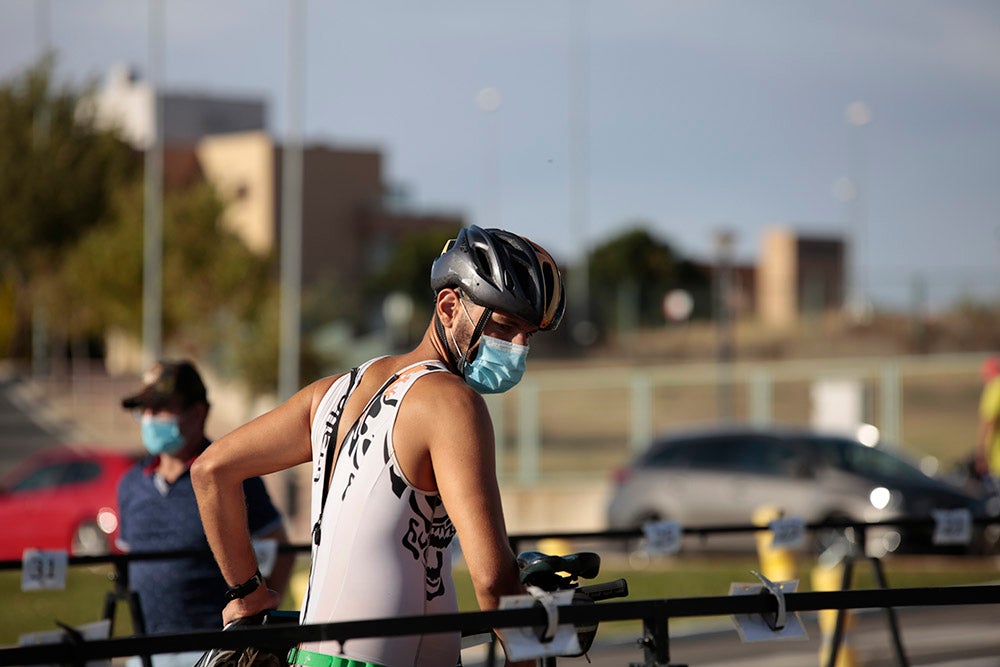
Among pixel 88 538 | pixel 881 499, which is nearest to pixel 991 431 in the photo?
pixel 881 499

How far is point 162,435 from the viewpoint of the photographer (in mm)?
5414

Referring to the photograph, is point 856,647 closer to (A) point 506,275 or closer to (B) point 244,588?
(B) point 244,588

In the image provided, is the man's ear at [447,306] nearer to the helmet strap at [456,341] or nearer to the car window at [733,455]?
the helmet strap at [456,341]

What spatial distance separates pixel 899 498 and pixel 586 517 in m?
7.54

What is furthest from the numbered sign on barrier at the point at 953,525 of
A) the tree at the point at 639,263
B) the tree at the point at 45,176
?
the tree at the point at 639,263

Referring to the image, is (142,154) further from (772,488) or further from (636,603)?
(636,603)

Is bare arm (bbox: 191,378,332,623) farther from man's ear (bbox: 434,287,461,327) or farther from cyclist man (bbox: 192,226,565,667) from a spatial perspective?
man's ear (bbox: 434,287,461,327)

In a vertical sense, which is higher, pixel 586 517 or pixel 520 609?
pixel 520 609

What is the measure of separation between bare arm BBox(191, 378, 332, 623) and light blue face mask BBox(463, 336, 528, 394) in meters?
0.37

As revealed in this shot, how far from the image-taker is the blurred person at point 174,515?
5109mm

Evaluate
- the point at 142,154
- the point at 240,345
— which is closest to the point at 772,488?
the point at 240,345

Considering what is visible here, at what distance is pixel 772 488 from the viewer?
56.2 ft

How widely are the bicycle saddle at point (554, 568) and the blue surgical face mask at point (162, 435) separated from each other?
9.39ft

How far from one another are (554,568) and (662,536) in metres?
3.34
